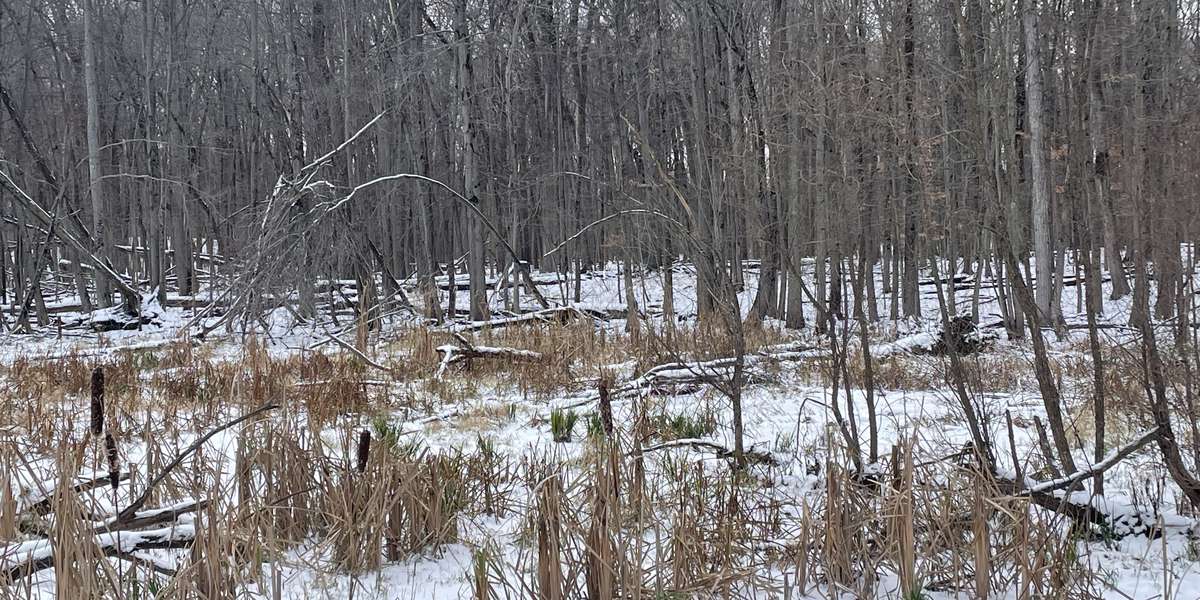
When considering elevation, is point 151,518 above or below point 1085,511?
above

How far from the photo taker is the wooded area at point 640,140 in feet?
11.6

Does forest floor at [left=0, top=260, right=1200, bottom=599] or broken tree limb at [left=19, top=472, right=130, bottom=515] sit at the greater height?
broken tree limb at [left=19, top=472, right=130, bottom=515]

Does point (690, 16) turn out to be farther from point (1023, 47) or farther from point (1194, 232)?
point (1194, 232)

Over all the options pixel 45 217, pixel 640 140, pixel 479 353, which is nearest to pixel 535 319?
pixel 479 353

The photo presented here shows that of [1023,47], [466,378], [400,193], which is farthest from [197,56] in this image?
[1023,47]

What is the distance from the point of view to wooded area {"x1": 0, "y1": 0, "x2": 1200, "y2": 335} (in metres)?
3.53

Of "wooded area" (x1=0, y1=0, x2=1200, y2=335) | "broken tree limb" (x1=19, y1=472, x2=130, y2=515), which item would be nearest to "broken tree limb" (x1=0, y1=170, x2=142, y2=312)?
"wooded area" (x1=0, y1=0, x2=1200, y2=335)

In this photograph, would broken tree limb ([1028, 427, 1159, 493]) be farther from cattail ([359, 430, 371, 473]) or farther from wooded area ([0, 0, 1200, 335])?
cattail ([359, 430, 371, 473])

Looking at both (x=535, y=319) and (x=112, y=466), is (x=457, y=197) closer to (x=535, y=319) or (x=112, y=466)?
(x=535, y=319)

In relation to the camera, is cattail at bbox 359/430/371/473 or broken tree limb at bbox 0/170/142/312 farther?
broken tree limb at bbox 0/170/142/312

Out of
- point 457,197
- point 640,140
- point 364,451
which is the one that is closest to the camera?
point 364,451

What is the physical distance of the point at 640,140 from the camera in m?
4.62

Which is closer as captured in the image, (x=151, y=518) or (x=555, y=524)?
(x=555, y=524)

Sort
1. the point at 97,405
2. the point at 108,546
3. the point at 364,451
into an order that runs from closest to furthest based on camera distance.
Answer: the point at 108,546
the point at 364,451
the point at 97,405
